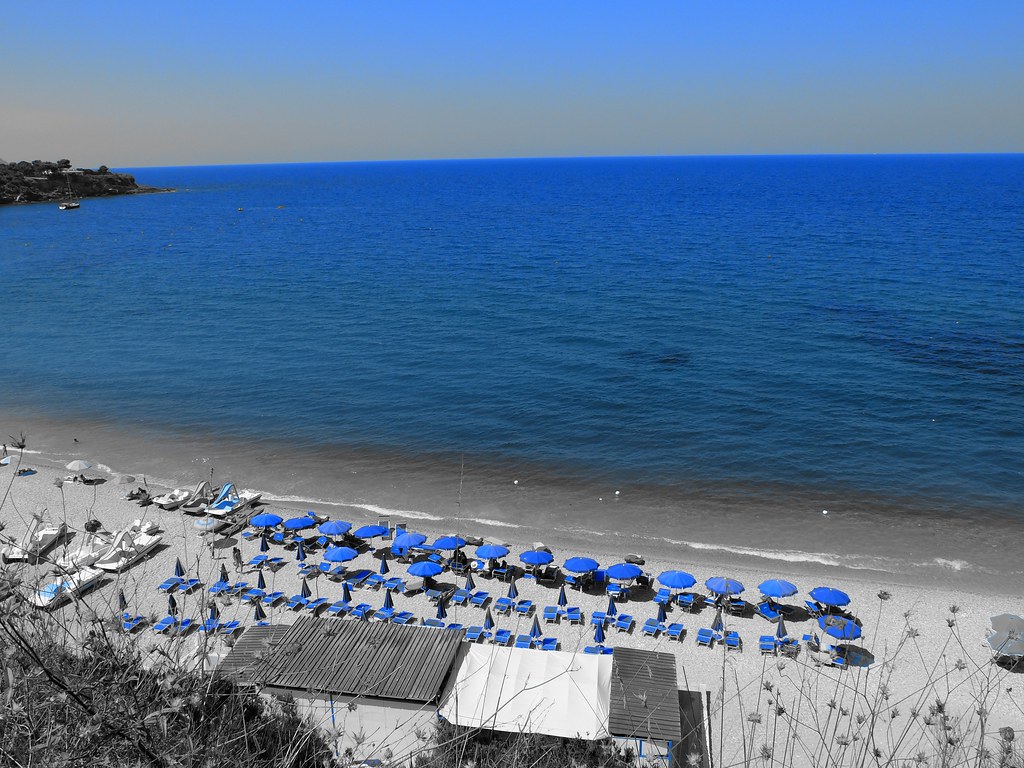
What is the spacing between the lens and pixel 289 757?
4.98 meters

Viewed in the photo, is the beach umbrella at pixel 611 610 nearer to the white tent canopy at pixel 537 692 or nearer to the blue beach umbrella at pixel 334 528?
the white tent canopy at pixel 537 692

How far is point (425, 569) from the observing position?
2336 cm

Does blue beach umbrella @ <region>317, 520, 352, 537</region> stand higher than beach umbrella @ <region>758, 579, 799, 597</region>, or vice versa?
beach umbrella @ <region>758, 579, 799, 597</region>

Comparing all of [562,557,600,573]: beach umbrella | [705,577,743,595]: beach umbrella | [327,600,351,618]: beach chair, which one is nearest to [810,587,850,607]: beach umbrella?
[705,577,743,595]: beach umbrella

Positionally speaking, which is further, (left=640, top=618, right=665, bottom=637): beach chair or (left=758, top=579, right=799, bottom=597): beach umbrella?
(left=758, top=579, right=799, bottom=597): beach umbrella

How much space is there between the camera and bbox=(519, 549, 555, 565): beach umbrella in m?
24.2

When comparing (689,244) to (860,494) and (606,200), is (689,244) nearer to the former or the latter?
(860,494)

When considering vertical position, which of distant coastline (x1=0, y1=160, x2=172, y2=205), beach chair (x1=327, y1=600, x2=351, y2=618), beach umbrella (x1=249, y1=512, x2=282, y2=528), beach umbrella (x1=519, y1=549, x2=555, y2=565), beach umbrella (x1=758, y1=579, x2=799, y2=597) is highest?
distant coastline (x1=0, y1=160, x2=172, y2=205)

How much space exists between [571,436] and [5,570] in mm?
31731

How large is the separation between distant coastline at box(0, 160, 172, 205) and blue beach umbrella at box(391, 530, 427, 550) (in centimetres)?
A: 17928

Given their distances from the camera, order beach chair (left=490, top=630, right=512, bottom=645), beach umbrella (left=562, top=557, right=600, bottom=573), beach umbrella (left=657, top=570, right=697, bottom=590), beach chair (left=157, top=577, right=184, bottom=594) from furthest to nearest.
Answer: beach umbrella (left=562, top=557, right=600, bottom=573), beach chair (left=157, top=577, right=184, bottom=594), beach umbrella (left=657, top=570, right=697, bottom=590), beach chair (left=490, top=630, right=512, bottom=645)

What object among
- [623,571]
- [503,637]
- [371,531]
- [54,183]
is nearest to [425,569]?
[503,637]

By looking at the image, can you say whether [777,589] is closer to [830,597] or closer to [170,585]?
[830,597]

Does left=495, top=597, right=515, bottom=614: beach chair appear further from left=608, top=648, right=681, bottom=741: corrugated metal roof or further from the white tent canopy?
left=608, top=648, right=681, bottom=741: corrugated metal roof
